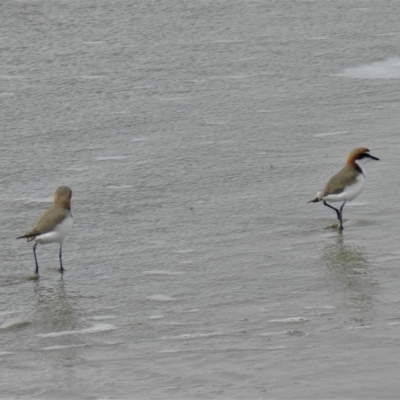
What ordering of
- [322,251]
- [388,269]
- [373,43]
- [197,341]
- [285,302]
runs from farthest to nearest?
[373,43], [322,251], [388,269], [285,302], [197,341]

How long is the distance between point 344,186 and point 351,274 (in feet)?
3.88

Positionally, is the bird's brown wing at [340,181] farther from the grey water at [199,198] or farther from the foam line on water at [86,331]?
the foam line on water at [86,331]

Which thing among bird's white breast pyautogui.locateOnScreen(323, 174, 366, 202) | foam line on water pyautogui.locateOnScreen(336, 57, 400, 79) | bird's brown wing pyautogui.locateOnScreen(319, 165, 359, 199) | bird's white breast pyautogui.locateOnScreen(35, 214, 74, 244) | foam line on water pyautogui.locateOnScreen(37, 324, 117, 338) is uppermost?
bird's white breast pyautogui.locateOnScreen(35, 214, 74, 244)

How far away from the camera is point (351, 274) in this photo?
6.72 metres

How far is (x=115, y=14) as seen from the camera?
12906mm

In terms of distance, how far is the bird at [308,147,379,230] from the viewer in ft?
25.4

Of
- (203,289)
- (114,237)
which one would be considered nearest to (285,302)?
(203,289)

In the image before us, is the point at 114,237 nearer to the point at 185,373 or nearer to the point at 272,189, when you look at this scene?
the point at 272,189

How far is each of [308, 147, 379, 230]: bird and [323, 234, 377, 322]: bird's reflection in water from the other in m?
0.37

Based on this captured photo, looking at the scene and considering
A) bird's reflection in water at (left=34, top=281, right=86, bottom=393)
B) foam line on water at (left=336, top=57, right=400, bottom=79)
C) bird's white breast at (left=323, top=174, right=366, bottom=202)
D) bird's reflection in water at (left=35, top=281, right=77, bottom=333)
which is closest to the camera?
bird's reflection in water at (left=34, top=281, right=86, bottom=393)

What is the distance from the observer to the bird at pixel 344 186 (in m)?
7.75

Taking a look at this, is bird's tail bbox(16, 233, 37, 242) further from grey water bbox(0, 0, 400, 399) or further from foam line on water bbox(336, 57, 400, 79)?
foam line on water bbox(336, 57, 400, 79)

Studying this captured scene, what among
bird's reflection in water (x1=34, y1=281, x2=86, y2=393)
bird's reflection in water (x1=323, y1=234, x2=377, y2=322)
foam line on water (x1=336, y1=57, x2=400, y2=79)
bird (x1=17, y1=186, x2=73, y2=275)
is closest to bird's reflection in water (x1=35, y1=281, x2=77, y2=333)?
bird's reflection in water (x1=34, y1=281, x2=86, y2=393)

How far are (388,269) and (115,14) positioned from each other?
23.2 ft
